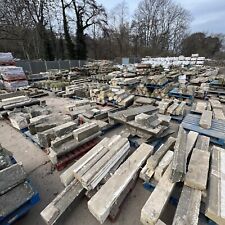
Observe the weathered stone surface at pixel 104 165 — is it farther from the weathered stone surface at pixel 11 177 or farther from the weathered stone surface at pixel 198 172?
the weathered stone surface at pixel 198 172

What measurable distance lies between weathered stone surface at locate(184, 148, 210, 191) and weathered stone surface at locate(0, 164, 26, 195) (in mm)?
1980

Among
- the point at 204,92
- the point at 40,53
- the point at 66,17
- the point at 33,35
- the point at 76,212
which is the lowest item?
the point at 76,212

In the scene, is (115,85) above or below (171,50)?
below

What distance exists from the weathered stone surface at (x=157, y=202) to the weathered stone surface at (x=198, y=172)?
221 mm

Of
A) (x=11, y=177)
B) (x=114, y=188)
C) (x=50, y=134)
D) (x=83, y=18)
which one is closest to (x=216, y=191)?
(x=114, y=188)

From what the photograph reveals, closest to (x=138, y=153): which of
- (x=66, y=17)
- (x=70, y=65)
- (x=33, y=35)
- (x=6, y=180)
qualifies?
(x=6, y=180)

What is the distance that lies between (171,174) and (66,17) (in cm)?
2485

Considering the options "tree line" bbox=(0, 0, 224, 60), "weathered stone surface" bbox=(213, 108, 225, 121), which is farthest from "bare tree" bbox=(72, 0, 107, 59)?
"weathered stone surface" bbox=(213, 108, 225, 121)

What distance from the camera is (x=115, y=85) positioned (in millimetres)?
7184

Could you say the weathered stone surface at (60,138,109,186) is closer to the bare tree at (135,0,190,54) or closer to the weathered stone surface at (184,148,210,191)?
the weathered stone surface at (184,148,210,191)

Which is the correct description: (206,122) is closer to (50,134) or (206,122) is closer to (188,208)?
(188,208)

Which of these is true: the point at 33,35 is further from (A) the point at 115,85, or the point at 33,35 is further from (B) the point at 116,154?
(B) the point at 116,154

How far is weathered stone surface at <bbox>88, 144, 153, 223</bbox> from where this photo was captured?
1558 mm

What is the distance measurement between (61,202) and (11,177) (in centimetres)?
66
